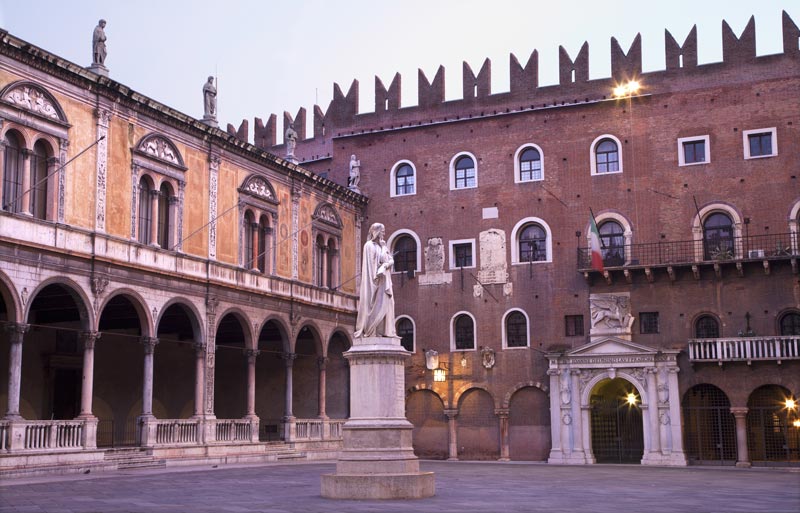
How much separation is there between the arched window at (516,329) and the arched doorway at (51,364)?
1421 cm

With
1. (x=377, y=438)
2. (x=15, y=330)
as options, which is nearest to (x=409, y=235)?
(x=15, y=330)

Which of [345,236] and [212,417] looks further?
[345,236]

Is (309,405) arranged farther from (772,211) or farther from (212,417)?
(772,211)

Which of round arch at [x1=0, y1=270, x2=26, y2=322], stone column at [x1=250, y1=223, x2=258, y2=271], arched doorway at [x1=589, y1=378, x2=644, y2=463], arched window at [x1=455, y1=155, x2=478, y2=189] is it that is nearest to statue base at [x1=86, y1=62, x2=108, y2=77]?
round arch at [x1=0, y1=270, x2=26, y2=322]

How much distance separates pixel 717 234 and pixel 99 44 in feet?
64.9

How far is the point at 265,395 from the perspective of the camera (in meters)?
35.9

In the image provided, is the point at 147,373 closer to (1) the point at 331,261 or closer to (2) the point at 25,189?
(2) the point at 25,189

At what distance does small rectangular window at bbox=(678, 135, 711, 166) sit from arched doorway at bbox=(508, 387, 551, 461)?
9.13 meters

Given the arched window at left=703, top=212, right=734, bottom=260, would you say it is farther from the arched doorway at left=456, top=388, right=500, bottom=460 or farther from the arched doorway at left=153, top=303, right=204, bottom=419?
the arched doorway at left=153, top=303, right=204, bottom=419

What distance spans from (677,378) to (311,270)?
41.0 ft

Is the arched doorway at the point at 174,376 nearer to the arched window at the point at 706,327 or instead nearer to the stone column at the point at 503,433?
the stone column at the point at 503,433

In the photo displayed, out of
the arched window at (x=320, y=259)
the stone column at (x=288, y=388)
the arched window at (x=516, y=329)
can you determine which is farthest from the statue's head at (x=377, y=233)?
the arched window at (x=516, y=329)

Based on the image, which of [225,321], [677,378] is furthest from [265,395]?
[677,378]

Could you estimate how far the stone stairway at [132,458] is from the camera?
76.8ft
